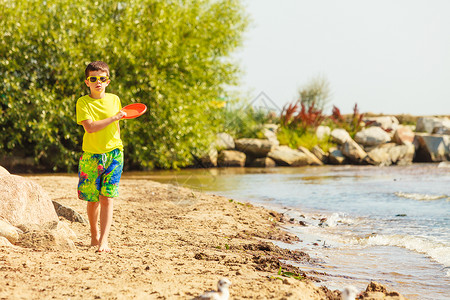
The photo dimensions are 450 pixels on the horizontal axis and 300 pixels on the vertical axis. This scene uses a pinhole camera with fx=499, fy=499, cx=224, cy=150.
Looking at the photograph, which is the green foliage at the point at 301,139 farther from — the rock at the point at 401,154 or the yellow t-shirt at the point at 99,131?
the yellow t-shirt at the point at 99,131

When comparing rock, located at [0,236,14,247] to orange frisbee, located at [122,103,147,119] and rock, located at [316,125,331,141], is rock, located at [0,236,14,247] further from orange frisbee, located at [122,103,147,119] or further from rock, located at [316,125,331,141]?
rock, located at [316,125,331,141]

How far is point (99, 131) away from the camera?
4.32 metres

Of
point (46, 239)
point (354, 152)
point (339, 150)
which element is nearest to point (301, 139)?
point (339, 150)

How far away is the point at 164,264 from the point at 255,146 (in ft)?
49.3

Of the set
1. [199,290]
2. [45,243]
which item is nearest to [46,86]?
[45,243]

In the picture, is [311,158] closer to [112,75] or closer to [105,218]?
[112,75]

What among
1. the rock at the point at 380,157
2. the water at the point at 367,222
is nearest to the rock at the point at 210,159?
the water at the point at 367,222

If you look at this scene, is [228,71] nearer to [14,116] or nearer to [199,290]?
[14,116]

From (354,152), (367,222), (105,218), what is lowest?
(367,222)

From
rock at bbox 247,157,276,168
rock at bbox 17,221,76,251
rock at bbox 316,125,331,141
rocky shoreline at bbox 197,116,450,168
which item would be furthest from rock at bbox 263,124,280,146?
rock at bbox 17,221,76,251

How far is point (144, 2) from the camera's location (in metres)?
16.0

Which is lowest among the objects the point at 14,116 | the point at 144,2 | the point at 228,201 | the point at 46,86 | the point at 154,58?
the point at 228,201

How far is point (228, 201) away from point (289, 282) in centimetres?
470

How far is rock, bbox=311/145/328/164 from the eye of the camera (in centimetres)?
2030
